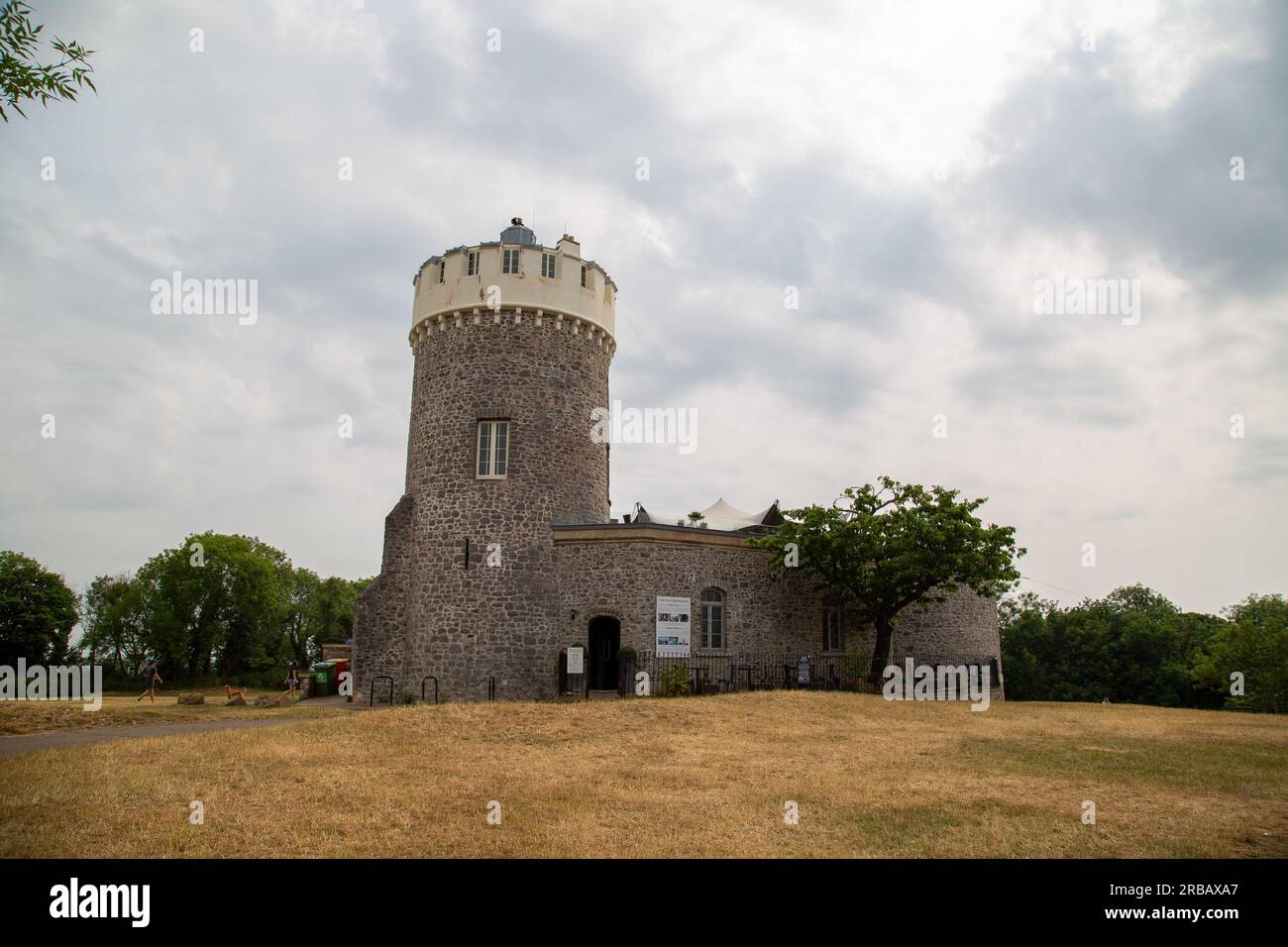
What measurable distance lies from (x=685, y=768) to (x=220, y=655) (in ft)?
162

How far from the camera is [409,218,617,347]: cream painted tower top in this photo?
77.5 ft

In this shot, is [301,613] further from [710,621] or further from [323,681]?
[710,621]

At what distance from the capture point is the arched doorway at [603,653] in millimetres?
22344

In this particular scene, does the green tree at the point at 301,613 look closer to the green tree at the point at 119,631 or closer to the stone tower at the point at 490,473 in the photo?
the green tree at the point at 119,631

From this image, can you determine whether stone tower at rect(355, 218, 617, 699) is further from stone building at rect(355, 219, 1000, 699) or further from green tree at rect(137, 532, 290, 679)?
green tree at rect(137, 532, 290, 679)

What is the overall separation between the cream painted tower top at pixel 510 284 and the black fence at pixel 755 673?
10015mm

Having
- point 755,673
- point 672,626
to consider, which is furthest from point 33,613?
point 755,673

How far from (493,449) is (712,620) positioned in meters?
7.59

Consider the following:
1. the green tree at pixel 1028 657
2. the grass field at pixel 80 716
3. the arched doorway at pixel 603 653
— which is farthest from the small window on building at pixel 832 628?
the green tree at pixel 1028 657

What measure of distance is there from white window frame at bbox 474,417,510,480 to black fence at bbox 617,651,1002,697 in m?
6.19

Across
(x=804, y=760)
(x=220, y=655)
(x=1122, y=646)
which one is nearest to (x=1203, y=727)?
(x=804, y=760)

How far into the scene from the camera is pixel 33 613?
1768 inches

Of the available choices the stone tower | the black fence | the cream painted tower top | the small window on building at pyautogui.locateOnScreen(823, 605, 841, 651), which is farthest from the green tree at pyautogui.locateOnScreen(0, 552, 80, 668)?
the small window on building at pyautogui.locateOnScreen(823, 605, 841, 651)

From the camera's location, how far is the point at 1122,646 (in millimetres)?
49125
